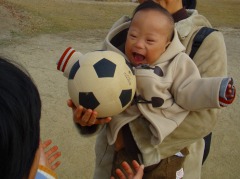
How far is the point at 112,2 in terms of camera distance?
18.2 metres

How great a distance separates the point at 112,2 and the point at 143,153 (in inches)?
667

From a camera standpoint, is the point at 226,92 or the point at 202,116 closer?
the point at 226,92

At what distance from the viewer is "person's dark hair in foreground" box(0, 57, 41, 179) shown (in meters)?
0.91

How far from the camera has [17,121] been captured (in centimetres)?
94

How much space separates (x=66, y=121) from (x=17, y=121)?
3636 mm

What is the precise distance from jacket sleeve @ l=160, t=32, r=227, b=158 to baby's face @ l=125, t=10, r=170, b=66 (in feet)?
0.71

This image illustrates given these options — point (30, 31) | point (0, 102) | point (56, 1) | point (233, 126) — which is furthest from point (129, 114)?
point (56, 1)

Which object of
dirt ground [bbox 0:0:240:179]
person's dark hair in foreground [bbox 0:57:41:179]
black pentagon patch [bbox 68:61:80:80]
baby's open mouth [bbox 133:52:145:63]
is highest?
person's dark hair in foreground [bbox 0:57:41:179]

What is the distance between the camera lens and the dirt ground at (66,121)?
3844 millimetres

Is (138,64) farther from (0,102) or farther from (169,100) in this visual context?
(0,102)

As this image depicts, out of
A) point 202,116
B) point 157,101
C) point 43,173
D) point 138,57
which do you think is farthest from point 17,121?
point 202,116

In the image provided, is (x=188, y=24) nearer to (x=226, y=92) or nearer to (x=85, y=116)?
(x=226, y=92)

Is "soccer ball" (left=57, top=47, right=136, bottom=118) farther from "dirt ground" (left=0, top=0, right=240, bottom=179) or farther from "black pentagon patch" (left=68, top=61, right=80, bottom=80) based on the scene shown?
"dirt ground" (left=0, top=0, right=240, bottom=179)

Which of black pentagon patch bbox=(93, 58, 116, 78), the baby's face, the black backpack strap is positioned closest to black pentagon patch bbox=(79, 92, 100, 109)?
black pentagon patch bbox=(93, 58, 116, 78)
